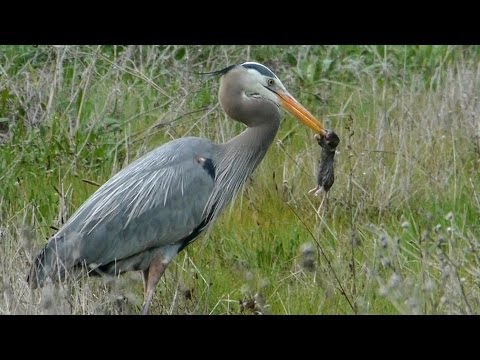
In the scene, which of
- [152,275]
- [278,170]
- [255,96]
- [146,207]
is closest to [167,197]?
[146,207]

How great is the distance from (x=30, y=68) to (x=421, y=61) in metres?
2.87

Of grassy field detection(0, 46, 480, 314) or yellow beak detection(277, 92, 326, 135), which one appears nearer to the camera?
grassy field detection(0, 46, 480, 314)

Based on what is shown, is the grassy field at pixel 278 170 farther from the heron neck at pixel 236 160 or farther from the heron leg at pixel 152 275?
the heron neck at pixel 236 160

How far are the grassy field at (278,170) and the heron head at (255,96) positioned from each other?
0.30 m

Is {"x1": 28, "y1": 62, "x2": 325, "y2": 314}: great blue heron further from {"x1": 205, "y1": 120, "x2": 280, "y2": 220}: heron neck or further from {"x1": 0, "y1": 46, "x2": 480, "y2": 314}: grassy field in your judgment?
{"x1": 0, "y1": 46, "x2": 480, "y2": 314}: grassy field

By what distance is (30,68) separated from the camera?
876 cm

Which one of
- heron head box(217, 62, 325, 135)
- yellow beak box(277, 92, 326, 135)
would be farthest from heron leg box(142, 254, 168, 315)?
yellow beak box(277, 92, 326, 135)

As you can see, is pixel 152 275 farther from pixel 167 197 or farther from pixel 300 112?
pixel 300 112

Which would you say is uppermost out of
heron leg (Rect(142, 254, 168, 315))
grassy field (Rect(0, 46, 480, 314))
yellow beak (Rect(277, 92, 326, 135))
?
yellow beak (Rect(277, 92, 326, 135))

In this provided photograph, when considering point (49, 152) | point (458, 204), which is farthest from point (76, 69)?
point (458, 204)

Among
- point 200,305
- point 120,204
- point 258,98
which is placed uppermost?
point 258,98

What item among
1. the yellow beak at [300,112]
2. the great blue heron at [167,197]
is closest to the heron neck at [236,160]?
the great blue heron at [167,197]

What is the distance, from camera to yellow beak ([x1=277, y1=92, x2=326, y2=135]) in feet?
22.3

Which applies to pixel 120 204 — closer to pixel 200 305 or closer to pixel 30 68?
pixel 200 305
